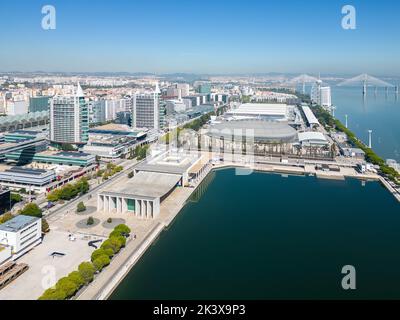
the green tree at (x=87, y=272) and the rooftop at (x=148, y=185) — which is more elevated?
the rooftop at (x=148, y=185)

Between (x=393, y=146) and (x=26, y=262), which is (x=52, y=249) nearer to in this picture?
(x=26, y=262)

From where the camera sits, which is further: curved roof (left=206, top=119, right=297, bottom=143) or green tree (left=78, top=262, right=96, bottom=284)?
curved roof (left=206, top=119, right=297, bottom=143)

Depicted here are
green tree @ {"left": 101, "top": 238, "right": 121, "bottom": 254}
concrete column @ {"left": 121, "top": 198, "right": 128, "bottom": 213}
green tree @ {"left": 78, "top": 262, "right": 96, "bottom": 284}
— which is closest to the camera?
green tree @ {"left": 78, "top": 262, "right": 96, "bottom": 284}

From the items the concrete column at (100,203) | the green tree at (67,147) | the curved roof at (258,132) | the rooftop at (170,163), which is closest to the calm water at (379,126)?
the curved roof at (258,132)

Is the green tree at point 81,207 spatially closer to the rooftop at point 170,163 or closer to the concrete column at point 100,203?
the concrete column at point 100,203

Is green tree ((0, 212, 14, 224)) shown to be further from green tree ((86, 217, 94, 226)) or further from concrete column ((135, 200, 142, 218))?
concrete column ((135, 200, 142, 218))

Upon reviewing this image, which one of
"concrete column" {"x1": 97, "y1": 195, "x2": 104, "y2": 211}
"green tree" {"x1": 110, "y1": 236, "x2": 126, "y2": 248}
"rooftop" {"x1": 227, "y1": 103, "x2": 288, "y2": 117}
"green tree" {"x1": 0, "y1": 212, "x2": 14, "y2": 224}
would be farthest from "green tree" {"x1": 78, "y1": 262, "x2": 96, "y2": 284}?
"rooftop" {"x1": 227, "y1": 103, "x2": 288, "y2": 117}
